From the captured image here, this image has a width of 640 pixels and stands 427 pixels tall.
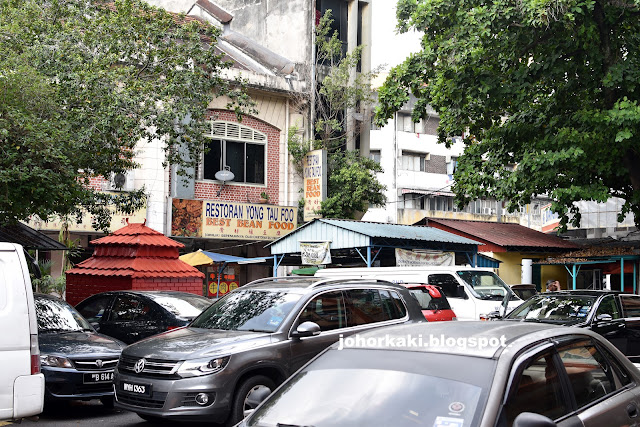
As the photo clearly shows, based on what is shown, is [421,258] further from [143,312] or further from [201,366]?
[201,366]

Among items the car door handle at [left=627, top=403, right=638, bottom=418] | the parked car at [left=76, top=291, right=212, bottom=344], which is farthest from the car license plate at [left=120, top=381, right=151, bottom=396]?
the car door handle at [left=627, top=403, right=638, bottom=418]

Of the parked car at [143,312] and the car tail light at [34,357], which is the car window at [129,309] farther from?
the car tail light at [34,357]

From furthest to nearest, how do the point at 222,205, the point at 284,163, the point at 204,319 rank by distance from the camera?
the point at 284,163, the point at 222,205, the point at 204,319

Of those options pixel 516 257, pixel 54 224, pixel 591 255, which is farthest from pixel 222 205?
pixel 591 255

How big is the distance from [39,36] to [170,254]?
5.32 meters

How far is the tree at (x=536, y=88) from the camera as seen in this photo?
1455 cm

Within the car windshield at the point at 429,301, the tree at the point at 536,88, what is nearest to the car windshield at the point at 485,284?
the tree at the point at 536,88

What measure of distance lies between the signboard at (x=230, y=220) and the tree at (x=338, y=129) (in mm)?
1674

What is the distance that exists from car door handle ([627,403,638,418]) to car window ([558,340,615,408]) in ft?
0.46

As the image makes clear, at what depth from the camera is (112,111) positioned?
525 inches

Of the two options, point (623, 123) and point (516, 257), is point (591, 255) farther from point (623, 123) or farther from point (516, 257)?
point (623, 123)

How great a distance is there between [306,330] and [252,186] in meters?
19.4

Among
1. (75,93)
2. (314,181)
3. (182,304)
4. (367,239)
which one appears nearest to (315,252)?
(367,239)

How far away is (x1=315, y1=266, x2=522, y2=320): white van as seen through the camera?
16.7 m
